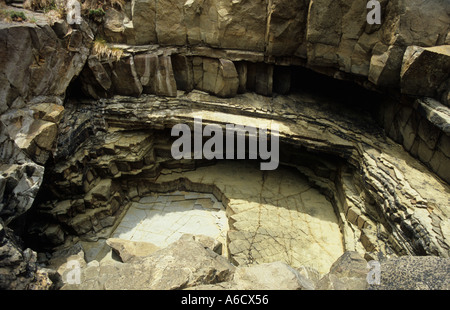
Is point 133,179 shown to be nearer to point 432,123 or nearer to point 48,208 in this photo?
point 48,208

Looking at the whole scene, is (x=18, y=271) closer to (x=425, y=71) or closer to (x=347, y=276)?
(x=347, y=276)

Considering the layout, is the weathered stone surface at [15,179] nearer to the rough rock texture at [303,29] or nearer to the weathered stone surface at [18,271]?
the weathered stone surface at [18,271]

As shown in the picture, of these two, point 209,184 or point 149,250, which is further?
point 209,184

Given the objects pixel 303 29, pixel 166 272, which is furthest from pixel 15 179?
pixel 303 29

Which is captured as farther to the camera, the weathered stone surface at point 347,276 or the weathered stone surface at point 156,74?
the weathered stone surface at point 156,74

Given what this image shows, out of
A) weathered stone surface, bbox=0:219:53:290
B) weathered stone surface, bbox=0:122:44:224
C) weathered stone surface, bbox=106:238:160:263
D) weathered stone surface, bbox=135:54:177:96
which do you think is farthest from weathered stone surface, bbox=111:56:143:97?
weathered stone surface, bbox=0:219:53:290

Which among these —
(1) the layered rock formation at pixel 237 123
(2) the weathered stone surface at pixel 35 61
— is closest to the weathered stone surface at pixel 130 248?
(1) the layered rock formation at pixel 237 123

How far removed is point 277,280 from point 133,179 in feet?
16.7

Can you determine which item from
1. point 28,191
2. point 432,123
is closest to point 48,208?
point 28,191

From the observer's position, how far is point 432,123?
5.33 m

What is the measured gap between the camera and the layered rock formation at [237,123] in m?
4.85

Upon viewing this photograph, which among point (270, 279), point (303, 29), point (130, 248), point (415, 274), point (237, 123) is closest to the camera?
point (415, 274)

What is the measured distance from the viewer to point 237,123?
728cm

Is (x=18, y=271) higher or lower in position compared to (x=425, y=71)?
lower
